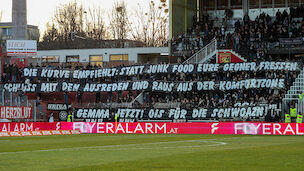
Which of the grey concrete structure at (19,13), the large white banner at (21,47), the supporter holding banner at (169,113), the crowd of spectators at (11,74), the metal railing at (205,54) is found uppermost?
the grey concrete structure at (19,13)

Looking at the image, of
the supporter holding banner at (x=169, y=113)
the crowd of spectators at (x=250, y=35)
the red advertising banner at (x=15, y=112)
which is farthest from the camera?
the crowd of spectators at (x=250, y=35)

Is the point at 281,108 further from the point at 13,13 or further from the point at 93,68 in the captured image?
the point at 13,13

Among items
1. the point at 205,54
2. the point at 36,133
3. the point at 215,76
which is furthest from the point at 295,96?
the point at 36,133

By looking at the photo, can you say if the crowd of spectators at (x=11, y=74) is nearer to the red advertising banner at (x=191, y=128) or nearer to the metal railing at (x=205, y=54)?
the red advertising banner at (x=191, y=128)

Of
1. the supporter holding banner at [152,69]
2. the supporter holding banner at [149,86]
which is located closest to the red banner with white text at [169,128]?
the supporter holding banner at [149,86]

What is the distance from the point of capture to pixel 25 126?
3866 cm

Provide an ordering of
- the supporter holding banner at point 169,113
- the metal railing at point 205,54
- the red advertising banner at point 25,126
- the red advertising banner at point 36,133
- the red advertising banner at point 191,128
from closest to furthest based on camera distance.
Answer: the red advertising banner at point 36,133
the red advertising banner at point 191,128
the red advertising banner at point 25,126
the supporter holding banner at point 169,113
the metal railing at point 205,54

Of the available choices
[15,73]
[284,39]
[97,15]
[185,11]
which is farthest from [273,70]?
[97,15]

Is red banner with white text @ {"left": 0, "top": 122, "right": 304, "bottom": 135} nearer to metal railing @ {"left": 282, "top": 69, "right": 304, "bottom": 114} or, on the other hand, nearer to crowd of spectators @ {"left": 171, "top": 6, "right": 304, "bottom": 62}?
metal railing @ {"left": 282, "top": 69, "right": 304, "bottom": 114}

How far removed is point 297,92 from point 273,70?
9.25 feet

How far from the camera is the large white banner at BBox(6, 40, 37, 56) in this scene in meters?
55.3

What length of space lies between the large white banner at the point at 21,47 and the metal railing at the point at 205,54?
1586cm

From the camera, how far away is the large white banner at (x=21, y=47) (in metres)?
55.3

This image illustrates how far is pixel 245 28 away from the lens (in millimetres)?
51281
